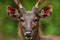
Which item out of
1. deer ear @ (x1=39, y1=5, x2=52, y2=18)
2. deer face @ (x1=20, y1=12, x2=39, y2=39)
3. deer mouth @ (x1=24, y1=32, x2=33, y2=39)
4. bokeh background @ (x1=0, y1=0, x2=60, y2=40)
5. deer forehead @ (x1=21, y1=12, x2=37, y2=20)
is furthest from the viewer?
bokeh background @ (x1=0, y1=0, x2=60, y2=40)

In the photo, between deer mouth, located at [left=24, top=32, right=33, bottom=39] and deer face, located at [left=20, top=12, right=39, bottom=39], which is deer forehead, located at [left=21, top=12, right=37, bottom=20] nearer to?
deer face, located at [left=20, top=12, right=39, bottom=39]

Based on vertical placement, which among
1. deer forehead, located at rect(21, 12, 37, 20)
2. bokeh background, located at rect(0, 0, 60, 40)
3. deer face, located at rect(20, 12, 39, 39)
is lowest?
bokeh background, located at rect(0, 0, 60, 40)

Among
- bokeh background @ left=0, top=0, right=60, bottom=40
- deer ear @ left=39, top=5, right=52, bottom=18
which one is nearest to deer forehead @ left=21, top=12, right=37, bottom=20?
deer ear @ left=39, top=5, right=52, bottom=18

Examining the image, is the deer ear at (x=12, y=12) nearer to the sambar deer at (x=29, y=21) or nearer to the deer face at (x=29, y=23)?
the sambar deer at (x=29, y=21)

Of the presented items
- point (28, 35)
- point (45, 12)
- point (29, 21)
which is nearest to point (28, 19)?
point (29, 21)

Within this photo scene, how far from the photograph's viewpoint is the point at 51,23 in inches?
874

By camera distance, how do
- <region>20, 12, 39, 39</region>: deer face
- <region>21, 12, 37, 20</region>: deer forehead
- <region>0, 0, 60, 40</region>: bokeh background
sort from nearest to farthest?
<region>20, 12, 39, 39</region>: deer face
<region>21, 12, 37, 20</region>: deer forehead
<region>0, 0, 60, 40</region>: bokeh background

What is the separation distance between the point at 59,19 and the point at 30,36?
6.66 m

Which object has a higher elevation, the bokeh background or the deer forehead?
the deer forehead

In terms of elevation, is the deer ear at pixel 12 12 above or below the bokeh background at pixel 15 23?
above

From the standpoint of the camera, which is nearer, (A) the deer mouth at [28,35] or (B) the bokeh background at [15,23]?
(A) the deer mouth at [28,35]

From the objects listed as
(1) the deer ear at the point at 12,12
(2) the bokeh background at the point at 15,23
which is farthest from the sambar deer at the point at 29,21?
(2) the bokeh background at the point at 15,23

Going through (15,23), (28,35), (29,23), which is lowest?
(15,23)

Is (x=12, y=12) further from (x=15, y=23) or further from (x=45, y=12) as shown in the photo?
(x=15, y=23)
